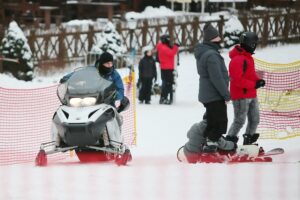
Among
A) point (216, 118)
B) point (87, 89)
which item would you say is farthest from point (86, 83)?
point (216, 118)

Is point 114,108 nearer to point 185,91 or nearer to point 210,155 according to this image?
point 210,155

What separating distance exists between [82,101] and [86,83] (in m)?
0.25

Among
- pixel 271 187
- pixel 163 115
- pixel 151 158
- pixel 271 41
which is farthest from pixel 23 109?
pixel 271 41

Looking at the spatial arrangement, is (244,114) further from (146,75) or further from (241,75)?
(146,75)

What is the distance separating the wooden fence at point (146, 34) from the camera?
2314cm

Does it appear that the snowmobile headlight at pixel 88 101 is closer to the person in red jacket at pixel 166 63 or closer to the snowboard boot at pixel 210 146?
the snowboard boot at pixel 210 146

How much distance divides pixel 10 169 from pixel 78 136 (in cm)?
109

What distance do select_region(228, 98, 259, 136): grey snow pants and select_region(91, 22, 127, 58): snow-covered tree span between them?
13.1 m

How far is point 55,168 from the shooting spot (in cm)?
784

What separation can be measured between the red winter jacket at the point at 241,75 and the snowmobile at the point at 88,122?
54.3 inches

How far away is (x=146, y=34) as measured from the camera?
26.0 m

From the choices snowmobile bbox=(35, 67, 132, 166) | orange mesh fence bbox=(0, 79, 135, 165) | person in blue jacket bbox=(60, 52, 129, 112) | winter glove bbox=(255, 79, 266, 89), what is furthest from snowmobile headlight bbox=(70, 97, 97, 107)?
winter glove bbox=(255, 79, 266, 89)

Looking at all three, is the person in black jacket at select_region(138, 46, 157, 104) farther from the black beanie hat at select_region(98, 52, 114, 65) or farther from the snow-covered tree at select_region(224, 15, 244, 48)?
the snow-covered tree at select_region(224, 15, 244, 48)

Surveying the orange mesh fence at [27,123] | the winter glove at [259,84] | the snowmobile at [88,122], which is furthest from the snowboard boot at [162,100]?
the snowmobile at [88,122]
